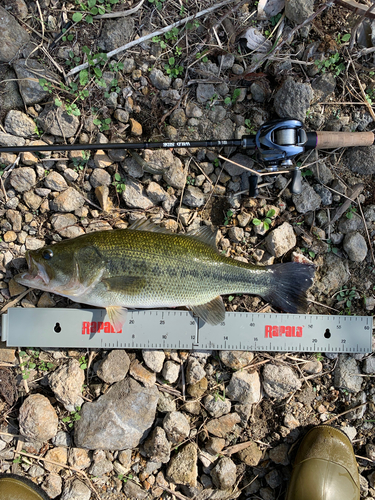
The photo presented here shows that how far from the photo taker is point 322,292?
13.2ft

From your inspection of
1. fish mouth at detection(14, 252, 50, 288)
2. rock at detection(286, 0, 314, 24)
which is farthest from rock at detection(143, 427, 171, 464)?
rock at detection(286, 0, 314, 24)

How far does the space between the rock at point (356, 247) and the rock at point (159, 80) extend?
2.88 m

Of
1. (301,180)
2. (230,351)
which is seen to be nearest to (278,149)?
(301,180)

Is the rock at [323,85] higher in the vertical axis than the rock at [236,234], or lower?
higher

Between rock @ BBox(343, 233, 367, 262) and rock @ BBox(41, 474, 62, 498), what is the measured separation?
4277 mm

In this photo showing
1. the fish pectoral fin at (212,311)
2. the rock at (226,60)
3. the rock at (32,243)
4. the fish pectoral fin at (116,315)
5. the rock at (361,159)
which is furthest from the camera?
the rock at (361,159)

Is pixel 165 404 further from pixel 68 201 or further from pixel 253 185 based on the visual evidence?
pixel 253 185

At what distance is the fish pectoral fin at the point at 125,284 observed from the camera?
3400 millimetres

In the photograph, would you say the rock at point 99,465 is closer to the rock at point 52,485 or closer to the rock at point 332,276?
the rock at point 52,485

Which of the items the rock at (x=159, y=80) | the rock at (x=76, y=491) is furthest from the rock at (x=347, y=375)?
the rock at (x=159, y=80)

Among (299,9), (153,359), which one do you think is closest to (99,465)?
(153,359)

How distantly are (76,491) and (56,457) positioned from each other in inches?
16.6

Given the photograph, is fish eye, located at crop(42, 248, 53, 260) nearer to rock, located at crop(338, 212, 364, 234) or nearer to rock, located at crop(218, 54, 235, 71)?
rock, located at crop(218, 54, 235, 71)

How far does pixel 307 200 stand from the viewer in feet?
13.0
